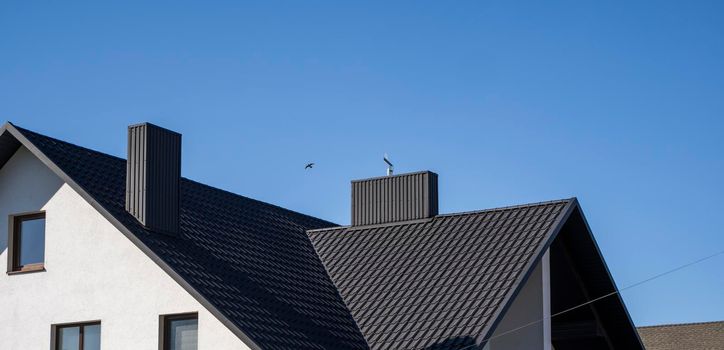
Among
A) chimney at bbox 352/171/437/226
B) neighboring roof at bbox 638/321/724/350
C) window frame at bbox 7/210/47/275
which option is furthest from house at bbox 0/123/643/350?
neighboring roof at bbox 638/321/724/350

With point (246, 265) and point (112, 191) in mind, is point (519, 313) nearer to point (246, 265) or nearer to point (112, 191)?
point (246, 265)

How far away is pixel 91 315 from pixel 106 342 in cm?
51

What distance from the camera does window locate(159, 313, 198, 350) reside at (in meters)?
18.7

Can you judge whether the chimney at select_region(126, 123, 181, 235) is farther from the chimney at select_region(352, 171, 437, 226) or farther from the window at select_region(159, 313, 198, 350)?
the chimney at select_region(352, 171, 437, 226)

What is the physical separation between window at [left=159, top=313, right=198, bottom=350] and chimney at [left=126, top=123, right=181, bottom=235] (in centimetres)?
159

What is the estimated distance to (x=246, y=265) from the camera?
20.5 meters

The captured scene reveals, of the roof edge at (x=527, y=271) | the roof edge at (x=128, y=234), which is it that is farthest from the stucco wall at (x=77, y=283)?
the roof edge at (x=527, y=271)

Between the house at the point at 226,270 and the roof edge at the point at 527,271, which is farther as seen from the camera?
the house at the point at 226,270

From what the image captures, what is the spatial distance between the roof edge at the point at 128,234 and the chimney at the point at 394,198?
244 inches

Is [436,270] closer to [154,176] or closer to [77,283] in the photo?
[154,176]

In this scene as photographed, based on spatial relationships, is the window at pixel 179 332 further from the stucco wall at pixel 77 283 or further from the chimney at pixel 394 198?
the chimney at pixel 394 198

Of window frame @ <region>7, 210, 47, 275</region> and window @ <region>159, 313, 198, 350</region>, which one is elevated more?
A: window frame @ <region>7, 210, 47, 275</region>

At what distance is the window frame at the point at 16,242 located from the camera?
2006 cm

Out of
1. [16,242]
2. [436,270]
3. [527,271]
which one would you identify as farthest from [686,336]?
[16,242]
